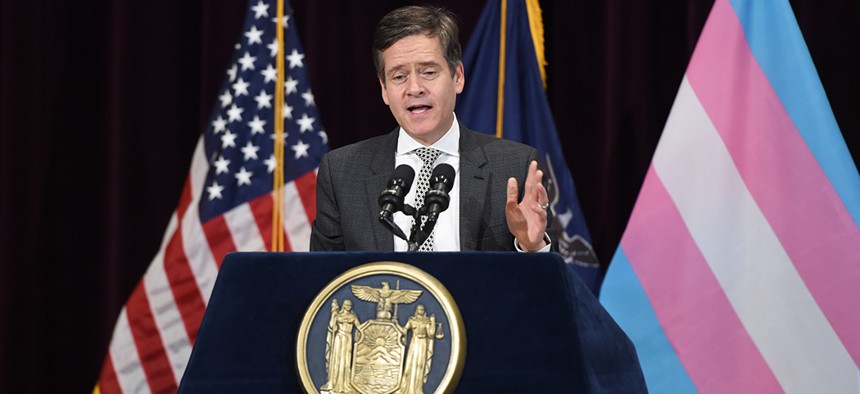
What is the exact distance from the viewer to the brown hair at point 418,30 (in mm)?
2301

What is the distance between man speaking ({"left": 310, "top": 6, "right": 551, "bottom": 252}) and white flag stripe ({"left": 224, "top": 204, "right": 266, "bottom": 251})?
1715 millimetres

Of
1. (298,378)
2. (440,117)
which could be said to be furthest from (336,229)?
(298,378)

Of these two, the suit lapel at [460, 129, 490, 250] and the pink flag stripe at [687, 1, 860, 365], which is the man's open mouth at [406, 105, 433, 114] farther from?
the pink flag stripe at [687, 1, 860, 365]

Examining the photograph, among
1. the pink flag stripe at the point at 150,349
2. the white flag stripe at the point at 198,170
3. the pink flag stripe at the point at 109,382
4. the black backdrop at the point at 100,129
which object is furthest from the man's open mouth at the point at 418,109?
the pink flag stripe at the point at 109,382

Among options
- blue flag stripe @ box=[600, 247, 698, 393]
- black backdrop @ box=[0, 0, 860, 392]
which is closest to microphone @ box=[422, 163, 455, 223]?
blue flag stripe @ box=[600, 247, 698, 393]

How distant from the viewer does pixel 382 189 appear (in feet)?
7.22

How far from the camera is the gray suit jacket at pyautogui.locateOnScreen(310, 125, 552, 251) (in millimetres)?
2148

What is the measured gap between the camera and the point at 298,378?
146 centimetres

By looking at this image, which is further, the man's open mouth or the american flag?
the american flag

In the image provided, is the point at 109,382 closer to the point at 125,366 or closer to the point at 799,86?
the point at 125,366

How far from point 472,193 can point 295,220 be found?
1910mm

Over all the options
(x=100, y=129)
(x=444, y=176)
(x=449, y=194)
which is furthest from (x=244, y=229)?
(x=444, y=176)

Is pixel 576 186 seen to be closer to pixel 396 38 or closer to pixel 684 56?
pixel 684 56

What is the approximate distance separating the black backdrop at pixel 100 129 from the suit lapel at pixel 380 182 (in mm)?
1802
